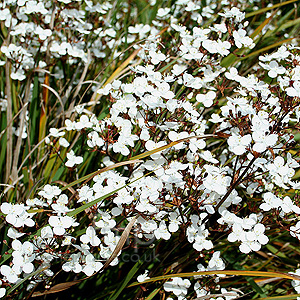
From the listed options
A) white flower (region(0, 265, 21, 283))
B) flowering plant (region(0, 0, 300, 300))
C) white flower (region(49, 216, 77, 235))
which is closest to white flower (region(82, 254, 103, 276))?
flowering plant (region(0, 0, 300, 300))

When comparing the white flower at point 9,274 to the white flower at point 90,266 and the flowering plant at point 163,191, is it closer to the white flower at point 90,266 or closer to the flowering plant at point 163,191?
the flowering plant at point 163,191

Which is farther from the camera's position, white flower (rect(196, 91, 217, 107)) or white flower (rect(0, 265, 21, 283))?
white flower (rect(196, 91, 217, 107))

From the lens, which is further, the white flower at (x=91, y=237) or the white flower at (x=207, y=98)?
the white flower at (x=207, y=98)

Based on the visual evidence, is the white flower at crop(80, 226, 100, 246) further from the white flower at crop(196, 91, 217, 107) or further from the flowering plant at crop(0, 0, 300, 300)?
the white flower at crop(196, 91, 217, 107)

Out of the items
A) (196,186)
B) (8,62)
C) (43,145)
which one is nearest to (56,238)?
(196,186)

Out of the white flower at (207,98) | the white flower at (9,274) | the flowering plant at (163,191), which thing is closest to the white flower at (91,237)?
the flowering plant at (163,191)

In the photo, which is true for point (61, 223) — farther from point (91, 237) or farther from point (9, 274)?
point (9, 274)

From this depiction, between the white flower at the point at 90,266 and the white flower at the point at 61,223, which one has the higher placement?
the white flower at the point at 61,223

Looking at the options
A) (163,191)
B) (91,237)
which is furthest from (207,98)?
(91,237)

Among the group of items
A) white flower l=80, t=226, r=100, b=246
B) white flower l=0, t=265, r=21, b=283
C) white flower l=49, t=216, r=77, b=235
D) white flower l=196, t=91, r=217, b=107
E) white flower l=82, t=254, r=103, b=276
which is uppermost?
white flower l=196, t=91, r=217, b=107

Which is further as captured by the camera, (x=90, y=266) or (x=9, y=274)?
(x=90, y=266)

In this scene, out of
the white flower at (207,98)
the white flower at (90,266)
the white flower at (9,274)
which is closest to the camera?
the white flower at (9,274)

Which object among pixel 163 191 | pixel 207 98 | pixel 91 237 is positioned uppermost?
pixel 207 98

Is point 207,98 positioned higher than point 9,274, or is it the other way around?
point 207,98
